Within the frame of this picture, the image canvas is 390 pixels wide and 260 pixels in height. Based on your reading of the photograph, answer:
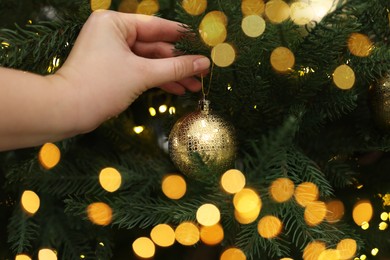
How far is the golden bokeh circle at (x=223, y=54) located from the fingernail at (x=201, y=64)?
0.09 ft

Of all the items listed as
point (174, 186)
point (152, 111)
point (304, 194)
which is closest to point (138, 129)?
point (152, 111)

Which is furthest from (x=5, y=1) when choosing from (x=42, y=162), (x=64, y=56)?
(x=42, y=162)

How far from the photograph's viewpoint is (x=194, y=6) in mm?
Answer: 559

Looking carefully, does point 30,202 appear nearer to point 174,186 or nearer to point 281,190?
point 174,186

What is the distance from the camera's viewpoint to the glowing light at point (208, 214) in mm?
531

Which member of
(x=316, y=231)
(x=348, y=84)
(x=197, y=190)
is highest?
(x=348, y=84)

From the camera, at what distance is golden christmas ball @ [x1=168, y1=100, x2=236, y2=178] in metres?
0.60

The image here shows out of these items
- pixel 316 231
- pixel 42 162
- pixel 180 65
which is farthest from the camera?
pixel 42 162

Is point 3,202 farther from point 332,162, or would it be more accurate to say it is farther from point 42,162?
point 332,162

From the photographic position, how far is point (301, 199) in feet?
1.80

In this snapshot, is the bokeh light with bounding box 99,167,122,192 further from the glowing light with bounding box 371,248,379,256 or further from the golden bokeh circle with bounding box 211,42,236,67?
the glowing light with bounding box 371,248,379,256

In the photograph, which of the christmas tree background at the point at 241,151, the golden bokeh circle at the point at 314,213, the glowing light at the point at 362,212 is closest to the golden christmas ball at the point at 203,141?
the christmas tree background at the point at 241,151

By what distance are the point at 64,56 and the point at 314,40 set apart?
0.38m

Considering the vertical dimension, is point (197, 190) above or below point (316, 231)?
below
